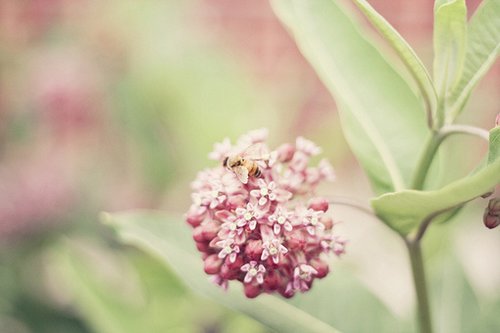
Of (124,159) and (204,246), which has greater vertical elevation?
(124,159)

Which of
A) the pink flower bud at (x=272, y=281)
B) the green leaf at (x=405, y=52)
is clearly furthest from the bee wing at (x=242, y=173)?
the green leaf at (x=405, y=52)

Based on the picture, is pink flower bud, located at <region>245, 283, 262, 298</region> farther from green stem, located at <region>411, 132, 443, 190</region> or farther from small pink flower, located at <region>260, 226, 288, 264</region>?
green stem, located at <region>411, 132, 443, 190</region>

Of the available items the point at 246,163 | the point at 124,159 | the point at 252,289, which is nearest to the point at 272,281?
the point at 252,289

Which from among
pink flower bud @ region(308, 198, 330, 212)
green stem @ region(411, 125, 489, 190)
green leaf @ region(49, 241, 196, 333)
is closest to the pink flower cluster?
pink flower bud @ region(308, 198, 330, 212)

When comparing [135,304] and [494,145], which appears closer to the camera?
[494,145]

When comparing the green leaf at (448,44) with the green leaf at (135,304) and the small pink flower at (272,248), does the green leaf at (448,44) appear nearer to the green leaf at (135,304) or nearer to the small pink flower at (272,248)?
the small pink flower at (272,248)

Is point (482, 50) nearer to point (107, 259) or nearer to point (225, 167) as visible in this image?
point (225, 167)

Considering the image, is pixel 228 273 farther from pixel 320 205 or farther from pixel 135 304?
pixel 135 304
